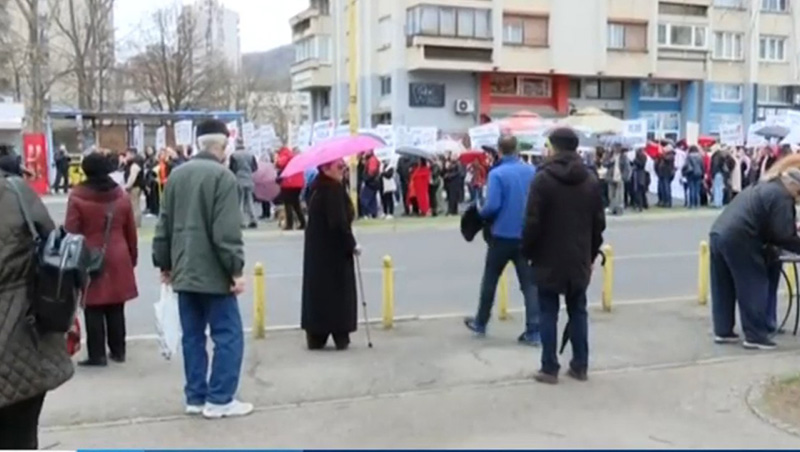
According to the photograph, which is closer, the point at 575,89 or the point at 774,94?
the point at 575,89

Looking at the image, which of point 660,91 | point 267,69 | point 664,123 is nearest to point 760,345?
point 664,123

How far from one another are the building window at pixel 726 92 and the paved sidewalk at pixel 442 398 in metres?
48.6

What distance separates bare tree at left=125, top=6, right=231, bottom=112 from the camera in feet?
197

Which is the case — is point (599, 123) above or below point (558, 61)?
below

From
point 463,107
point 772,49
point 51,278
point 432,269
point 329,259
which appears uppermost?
point 772,49

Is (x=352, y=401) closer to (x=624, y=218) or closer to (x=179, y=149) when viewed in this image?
(x=624, y=218)

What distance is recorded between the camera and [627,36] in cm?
5169

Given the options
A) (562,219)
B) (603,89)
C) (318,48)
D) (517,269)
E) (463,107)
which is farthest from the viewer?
(318,48)

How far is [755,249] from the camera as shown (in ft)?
28.1

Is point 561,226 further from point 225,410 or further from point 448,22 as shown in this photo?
point 448,22

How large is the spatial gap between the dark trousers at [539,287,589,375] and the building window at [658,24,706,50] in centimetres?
4805

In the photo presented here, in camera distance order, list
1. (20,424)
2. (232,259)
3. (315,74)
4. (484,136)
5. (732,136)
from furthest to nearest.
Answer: (315,74)
(732,136)
(484,136)
(232,259)
(20,424)

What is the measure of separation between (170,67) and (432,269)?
49.2 m

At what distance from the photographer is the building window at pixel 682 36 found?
5288 cm
